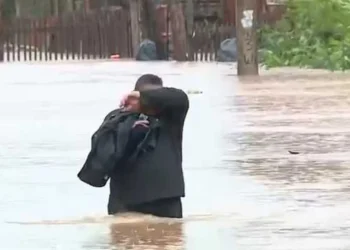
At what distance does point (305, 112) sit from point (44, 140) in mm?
4052

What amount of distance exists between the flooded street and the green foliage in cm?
822

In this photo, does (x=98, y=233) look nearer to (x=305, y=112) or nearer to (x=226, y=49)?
(x=305, y=112)

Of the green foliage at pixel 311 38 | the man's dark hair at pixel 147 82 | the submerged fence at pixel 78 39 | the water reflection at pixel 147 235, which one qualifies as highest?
the man's dark hair at pixel 147 82

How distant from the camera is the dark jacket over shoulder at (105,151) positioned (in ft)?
28.5

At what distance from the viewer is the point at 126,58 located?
136 ft

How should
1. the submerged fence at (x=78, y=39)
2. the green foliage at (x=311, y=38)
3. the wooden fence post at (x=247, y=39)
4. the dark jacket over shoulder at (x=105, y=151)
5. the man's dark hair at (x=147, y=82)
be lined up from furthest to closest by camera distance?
the submerged fence at (x=78, y=39) → the green foliage at (x=311, y=38) → the wooden fence post at (x=247, y=39) → the man's dark hair at (x=147, y=82) → the dark jacket over shoulder at (x=105, y=151)

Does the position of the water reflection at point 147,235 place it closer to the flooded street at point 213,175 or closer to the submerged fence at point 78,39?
the flooded street at point 213,175

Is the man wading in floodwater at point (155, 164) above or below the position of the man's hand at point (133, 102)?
below

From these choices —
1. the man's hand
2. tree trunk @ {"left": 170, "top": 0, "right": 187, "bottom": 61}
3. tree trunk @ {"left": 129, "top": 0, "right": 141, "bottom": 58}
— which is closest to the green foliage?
tree trunk @ {"left": 170, "top": 0, "right": 187, "bottom": 61}

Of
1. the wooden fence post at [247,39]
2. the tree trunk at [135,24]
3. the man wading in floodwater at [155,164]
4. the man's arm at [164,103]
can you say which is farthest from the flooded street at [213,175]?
the tree trunk at [135,24]

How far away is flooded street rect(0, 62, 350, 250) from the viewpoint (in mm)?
8242

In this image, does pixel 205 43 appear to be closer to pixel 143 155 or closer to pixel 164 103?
pixel 164 103

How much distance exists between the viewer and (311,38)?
32.5m

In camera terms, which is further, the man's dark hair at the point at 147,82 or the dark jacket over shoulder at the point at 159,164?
the man's dark hair at the point at 147,82
